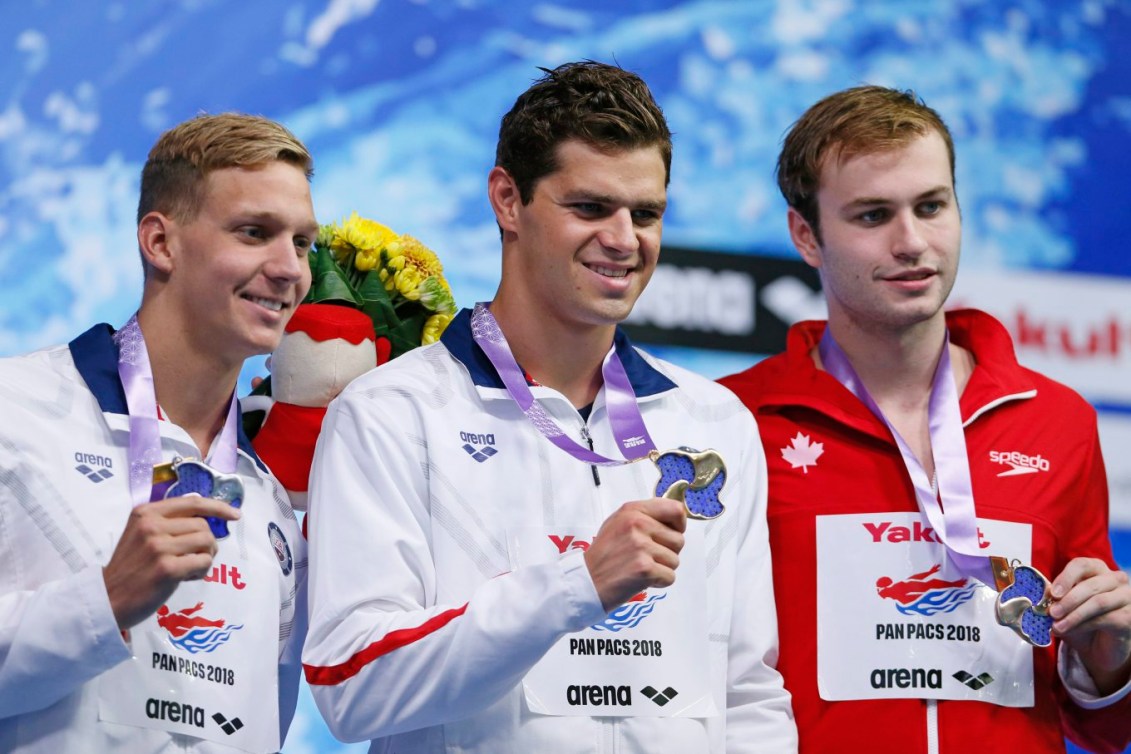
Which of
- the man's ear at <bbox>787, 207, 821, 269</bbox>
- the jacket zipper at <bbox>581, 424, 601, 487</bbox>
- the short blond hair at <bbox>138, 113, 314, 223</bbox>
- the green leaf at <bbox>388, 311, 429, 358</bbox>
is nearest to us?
the jacket zipper at <bbox>581, 424, 601, 487</bbox>

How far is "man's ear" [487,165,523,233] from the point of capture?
8.89 ft

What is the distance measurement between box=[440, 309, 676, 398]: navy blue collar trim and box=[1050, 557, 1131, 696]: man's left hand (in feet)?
2.42

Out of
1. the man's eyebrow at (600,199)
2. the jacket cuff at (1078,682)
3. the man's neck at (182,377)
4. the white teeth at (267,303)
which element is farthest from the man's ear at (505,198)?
the jacket cuff at (1078,682)

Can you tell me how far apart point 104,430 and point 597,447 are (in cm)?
79

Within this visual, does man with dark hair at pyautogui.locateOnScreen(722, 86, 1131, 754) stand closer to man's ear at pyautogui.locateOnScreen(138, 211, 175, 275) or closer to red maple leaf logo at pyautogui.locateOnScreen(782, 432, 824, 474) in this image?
red maple leaf logo at pyautogui.locateOnScreen(782, 432, 824, 474)

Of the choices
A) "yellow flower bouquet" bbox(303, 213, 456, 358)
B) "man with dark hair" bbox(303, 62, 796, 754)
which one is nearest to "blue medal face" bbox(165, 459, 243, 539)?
"man with dark hair" bbox(303, 62, 796, 754)

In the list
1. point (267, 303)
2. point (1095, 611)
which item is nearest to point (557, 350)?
point (267, 303)

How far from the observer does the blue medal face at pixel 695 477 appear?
7.52 feet

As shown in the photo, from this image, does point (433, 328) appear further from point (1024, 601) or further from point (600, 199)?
point (1024, 601)

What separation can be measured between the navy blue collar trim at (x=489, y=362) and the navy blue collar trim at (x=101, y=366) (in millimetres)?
545

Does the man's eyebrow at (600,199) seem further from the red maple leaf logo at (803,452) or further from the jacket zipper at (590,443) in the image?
the red maple leaf logo at (803,452)

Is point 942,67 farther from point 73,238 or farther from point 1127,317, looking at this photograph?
point 73,238

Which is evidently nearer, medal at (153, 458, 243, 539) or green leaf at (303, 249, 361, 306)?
medal at (153, 458, 243, 539)

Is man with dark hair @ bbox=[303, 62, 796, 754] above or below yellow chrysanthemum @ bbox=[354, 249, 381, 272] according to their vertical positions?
below
